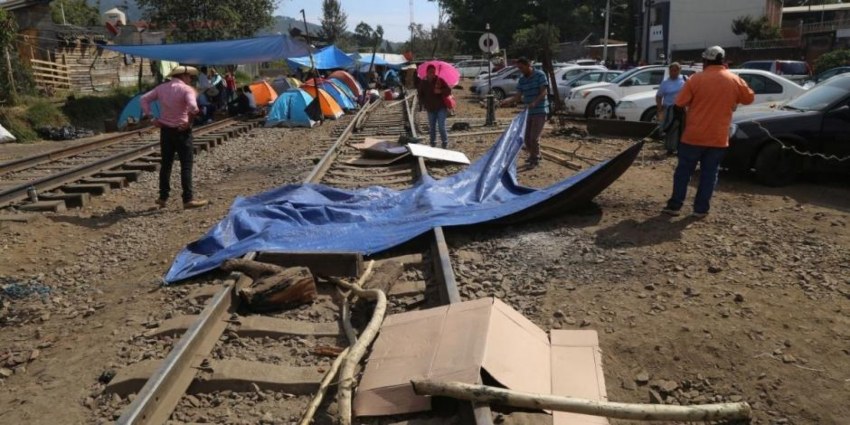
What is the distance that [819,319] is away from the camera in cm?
420

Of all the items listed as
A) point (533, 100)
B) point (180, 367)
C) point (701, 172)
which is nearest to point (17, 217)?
point (180, 367)

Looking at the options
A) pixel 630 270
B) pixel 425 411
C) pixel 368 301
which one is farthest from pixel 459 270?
pixel 425 411

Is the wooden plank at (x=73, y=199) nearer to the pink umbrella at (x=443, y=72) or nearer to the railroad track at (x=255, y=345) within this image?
the railroad track at (x=255, y=345)

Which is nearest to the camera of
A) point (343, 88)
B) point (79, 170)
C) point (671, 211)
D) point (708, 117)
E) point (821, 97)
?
point (708, 117)

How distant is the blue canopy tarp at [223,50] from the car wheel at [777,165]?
11504mm

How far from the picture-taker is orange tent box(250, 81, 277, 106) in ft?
76.9

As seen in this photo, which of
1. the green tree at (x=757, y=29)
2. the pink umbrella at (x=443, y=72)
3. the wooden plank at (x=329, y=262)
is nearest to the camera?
the wooden plank at (x=329, y=262)

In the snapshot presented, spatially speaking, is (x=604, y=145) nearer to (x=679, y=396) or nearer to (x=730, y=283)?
(x=730, y=283)

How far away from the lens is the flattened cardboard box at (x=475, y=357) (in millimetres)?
3193

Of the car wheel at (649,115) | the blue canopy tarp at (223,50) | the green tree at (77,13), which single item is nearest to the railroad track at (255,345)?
the car wheel at (649,115)

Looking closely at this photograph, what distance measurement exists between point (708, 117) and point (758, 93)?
7.76 m

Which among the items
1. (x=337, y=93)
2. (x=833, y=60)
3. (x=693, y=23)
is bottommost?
(x=337, y=93)

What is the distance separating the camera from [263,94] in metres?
23.8

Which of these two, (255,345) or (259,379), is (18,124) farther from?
(259,379)
